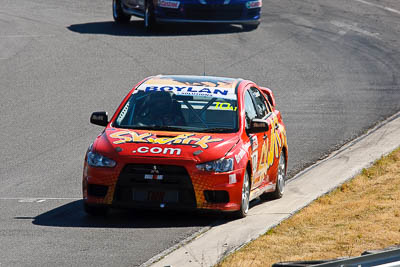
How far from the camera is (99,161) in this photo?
11.0 m

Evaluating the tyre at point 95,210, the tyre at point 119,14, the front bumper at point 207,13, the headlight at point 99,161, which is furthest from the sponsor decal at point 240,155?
the tyre at point 119,14

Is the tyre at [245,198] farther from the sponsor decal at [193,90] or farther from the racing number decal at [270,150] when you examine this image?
the sponsor decal at [193,90]

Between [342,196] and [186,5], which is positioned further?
[186,5]

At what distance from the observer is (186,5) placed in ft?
85.9

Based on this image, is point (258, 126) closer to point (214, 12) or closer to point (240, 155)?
point (240, 155)

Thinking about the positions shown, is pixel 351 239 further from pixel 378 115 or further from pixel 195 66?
pixel 195 66

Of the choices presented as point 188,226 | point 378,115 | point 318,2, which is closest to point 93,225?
point 188,226

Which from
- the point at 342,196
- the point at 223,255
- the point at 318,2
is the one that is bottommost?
the point at 318,2

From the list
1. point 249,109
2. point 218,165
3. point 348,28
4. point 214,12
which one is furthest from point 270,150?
point 348,28

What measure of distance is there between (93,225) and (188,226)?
101 centimetres

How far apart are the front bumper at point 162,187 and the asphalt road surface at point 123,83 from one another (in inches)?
9.3

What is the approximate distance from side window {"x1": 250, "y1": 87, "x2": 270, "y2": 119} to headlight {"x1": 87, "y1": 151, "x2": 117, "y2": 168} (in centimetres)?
245

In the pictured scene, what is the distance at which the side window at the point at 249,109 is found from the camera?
12084 millimetres

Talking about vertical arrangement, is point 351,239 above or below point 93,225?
above
